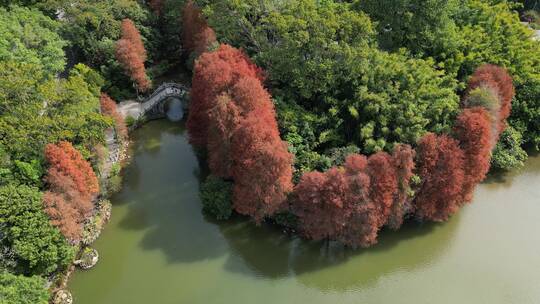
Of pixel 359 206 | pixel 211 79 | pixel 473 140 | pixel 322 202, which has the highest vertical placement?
pixel 473 140

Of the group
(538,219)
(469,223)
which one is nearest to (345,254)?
(469,223)

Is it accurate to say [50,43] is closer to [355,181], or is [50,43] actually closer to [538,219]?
[355,181]

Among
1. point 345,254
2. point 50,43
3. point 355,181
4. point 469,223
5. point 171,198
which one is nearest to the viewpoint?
point 355,181

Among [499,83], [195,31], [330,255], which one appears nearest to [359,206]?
[330,255]

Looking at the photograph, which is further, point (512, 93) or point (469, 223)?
point (512, 93)

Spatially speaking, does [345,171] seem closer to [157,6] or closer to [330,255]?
[330,255]

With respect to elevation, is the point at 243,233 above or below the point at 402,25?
below
